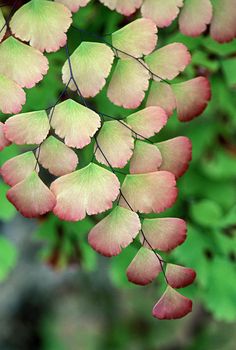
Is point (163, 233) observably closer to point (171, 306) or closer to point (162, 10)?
point (171, 306)

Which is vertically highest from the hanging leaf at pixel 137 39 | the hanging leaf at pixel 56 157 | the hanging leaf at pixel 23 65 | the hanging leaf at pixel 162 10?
the hanging leaf at pixel 162 10

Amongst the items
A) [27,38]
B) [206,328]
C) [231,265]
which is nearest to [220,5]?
[27,38]

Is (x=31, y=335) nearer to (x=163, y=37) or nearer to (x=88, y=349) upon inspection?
(x=88, y=349)

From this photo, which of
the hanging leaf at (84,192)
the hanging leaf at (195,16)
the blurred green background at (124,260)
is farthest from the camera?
the blurred green background at (124,260)

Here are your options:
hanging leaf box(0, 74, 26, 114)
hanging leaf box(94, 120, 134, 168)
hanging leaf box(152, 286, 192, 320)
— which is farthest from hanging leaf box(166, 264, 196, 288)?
hanging leaf box(0, 74, 26, 114)

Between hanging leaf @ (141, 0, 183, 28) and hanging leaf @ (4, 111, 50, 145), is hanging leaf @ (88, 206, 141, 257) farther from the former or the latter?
hanging leaf @ (141, 0, 183, 28)

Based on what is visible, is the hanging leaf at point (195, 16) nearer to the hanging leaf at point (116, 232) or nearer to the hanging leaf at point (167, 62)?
the hanging leaf at point (167, 62)

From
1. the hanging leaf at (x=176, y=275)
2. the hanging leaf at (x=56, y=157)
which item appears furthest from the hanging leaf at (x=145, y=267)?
the hanging leaf at (x=56, y=157)

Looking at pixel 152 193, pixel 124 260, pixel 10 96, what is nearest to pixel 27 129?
pixel 10 96
